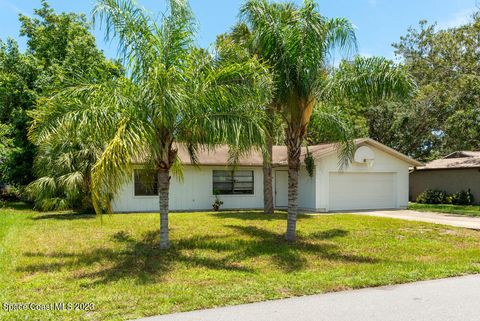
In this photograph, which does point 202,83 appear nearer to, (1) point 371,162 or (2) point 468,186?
(1) point 371,162

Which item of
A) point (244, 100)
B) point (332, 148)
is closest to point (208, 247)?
point (244, 100)

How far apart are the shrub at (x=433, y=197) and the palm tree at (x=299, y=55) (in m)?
19.7

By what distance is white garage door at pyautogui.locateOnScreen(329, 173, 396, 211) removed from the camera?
20938 mm

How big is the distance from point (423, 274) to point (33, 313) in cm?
665

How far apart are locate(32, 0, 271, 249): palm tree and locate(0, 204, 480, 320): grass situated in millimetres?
1400

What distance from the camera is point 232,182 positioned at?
21.3 m

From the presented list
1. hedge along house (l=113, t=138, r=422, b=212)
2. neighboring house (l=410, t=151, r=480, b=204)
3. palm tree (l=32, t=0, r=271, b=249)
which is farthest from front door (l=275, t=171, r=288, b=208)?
palm tree (l=32, t=0, r=271, b=249)

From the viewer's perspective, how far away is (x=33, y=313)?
5625 millimetres

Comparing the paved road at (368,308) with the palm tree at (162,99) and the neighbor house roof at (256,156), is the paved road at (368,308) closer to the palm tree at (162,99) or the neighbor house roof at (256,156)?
the palm tree at (162,99)

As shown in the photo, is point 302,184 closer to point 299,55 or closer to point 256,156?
point 256,156

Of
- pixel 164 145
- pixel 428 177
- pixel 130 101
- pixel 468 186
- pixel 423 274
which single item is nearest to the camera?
pixel 423 274

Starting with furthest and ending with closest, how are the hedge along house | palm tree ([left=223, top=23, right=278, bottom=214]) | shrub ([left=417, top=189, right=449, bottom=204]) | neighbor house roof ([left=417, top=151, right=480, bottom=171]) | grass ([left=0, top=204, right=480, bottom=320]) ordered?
1. shrub ([left=417, top=189, right=449, bottom=204])
2. neighbor house roof ([left=417, top=151, right=480, bottom=171])
3. the hedge along house
4. palm tree ([left=223, top=23, right=278, bottom=214])
5. grass ([left=0, top=204, right=480, bottom=320])

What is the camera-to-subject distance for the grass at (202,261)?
6426 millimetres

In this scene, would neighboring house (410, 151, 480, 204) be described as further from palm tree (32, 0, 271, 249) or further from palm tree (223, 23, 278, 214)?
palm tree (32, 0, 271, 249)
